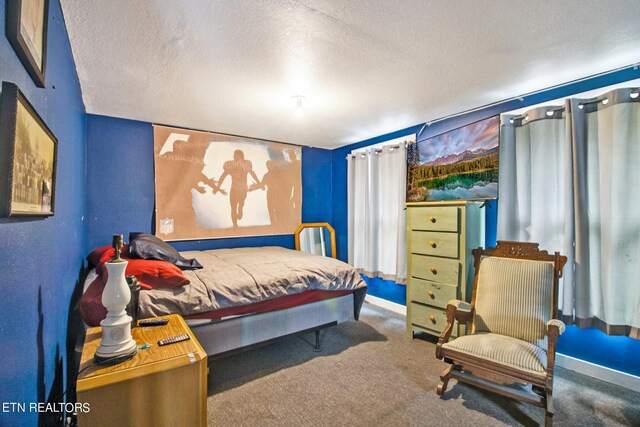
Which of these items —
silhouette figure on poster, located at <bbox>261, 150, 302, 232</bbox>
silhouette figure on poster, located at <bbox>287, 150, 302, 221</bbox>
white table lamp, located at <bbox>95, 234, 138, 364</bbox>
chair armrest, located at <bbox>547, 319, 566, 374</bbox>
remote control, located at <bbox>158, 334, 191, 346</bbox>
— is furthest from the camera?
silhouette figure on poster, located at <bbox>287, 150, 302, 221</bbox>

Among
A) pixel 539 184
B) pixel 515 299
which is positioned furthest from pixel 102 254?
pixel 539 184

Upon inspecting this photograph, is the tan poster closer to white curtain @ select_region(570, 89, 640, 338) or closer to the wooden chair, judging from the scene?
the wooden chair

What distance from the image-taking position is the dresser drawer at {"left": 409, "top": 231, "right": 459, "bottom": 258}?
2.69 m

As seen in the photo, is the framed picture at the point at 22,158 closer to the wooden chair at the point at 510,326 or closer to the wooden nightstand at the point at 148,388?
the wooden nightstand at the point at 148,388

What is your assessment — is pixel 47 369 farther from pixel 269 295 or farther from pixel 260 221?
pixel 260 221

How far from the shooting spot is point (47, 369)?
4.19 feet

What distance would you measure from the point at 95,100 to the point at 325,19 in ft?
7.99

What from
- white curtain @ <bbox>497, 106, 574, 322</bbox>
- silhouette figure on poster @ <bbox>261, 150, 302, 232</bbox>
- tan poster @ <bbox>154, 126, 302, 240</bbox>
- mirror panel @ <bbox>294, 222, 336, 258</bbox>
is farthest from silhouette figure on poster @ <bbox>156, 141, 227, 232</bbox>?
white curtain @ <bbox>497, 106, 574, 322</bbox>

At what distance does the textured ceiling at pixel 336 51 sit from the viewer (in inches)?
60.8

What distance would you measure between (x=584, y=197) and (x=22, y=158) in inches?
128

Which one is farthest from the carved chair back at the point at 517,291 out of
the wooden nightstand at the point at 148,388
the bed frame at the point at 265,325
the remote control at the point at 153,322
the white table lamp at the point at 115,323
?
the white table lamp at the point at 115,323

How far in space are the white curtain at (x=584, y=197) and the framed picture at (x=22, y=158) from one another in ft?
10.3

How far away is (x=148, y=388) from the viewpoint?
1.11 meters

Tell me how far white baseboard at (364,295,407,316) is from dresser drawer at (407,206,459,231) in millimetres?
1260
